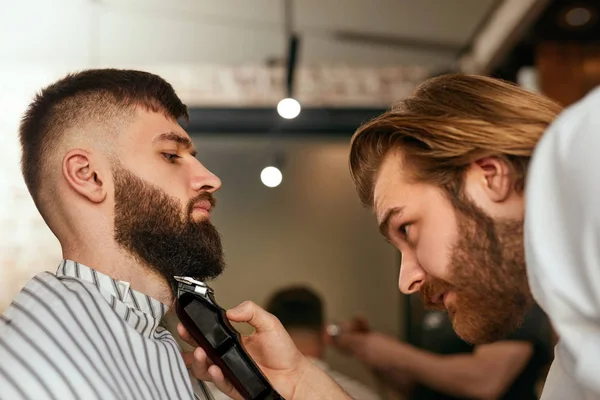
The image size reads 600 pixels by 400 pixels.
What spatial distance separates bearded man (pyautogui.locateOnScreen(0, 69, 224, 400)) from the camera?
3.32ft

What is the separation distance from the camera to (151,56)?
1.57 metres

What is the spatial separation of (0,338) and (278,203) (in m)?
1.37

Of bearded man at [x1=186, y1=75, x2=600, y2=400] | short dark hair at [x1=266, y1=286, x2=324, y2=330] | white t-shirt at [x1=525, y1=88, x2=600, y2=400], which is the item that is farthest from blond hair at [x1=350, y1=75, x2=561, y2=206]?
short dark hair at [x1=266, y1=286, x2=324, y2=330]

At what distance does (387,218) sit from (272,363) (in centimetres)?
32

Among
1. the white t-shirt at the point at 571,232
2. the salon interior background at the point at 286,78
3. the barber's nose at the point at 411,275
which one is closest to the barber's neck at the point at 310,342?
the salon interior background at the point at 286,78

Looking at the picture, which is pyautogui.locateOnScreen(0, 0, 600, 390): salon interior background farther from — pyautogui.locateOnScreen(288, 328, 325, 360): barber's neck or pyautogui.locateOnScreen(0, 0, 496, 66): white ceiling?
pyautogui.locateOnScreen(288, 328, 325, 360): barber's neck

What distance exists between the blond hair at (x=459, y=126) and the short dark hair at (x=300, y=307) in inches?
46.3

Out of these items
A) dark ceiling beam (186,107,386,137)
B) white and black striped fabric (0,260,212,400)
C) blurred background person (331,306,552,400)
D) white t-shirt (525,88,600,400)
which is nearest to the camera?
white t-shirt (525,88,600,400)

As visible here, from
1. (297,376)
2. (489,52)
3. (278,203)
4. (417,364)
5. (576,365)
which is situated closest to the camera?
(576,365)

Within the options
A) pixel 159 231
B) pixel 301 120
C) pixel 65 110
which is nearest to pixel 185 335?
pixel 159 231

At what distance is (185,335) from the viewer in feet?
3.56

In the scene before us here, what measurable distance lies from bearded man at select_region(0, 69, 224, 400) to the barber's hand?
0.11ft

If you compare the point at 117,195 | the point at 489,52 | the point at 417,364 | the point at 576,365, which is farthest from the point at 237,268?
the point at 489,52

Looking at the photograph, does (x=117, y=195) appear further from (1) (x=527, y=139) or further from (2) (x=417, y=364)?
(2) (x=417, y=364)
